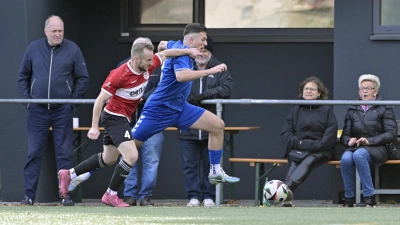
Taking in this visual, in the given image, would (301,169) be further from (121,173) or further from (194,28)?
(121,173)

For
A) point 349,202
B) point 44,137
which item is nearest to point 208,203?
point 349,202

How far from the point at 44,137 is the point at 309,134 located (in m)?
2.90

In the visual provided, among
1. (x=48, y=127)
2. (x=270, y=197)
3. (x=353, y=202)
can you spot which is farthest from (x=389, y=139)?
(x=48, y=127)

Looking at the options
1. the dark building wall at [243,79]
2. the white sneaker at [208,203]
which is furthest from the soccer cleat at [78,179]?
the dark building wall at [243,79]

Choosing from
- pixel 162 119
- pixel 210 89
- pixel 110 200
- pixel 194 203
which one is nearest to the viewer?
pixel 110 200

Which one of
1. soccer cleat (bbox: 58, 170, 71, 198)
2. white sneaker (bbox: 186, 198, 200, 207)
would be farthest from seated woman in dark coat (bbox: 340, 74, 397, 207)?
soccer cleat (bbox: 58, 170, 71, 198)

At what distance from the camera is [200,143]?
1120 centimetres

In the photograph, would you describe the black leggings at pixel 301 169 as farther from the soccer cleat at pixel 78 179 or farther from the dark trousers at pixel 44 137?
the dark trousers at pixel 44 137

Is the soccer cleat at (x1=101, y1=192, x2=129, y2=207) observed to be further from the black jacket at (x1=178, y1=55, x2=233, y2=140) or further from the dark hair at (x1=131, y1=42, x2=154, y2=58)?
the dark hair at (x1=131, y1=42, x2=154, y2=58)

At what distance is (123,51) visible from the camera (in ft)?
44.8

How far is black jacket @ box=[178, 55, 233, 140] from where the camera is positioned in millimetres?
10969

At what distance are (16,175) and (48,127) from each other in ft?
3.55

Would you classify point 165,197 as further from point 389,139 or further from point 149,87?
point 389,139

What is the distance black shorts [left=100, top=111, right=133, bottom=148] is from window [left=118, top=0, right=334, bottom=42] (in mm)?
3671
